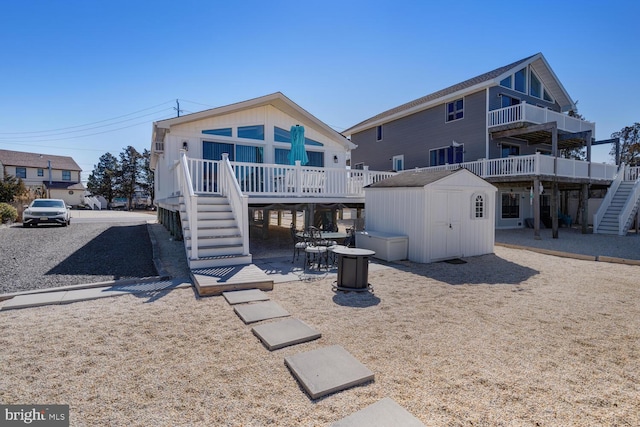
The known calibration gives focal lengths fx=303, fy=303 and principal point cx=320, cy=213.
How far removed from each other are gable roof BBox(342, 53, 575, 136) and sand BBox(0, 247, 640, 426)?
14622 millimetres

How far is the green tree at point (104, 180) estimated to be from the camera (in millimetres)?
40750

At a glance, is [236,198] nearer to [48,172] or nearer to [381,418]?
[381,418]

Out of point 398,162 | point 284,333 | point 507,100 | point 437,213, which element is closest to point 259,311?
point 284,333

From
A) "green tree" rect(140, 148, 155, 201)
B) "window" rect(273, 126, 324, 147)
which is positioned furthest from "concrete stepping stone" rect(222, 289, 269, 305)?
"green tree" rect(140, 148, 155, 201)

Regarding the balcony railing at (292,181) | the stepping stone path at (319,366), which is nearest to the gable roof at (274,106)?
the balcony railing at (292,181)

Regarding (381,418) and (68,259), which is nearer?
(381,418)

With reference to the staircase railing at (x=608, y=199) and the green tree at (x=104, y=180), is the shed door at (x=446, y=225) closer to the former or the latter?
the staircase railing at (x=608, y=199)

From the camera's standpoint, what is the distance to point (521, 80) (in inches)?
Answer: 724

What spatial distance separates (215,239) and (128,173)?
41.6 metres

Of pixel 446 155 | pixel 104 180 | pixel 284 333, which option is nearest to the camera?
pixel 284 333

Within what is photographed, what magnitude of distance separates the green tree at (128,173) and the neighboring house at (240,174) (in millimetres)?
32784

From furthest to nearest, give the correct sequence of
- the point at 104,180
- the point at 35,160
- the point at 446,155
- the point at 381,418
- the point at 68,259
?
the point at 35,160 < the point at 104,180 < the point at 446,155 < the point at 68,259 < the point at 381,418

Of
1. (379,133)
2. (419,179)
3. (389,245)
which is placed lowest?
(389,245)

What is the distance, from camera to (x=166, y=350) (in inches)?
133
